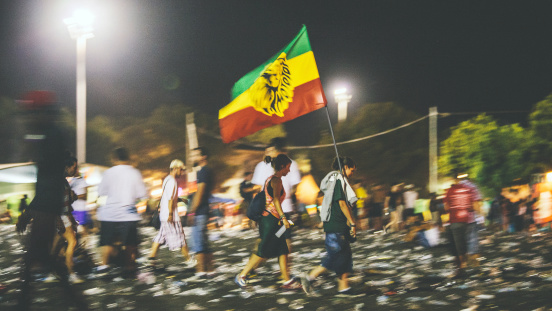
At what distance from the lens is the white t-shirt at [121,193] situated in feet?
26.0

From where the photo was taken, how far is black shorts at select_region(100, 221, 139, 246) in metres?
7.92

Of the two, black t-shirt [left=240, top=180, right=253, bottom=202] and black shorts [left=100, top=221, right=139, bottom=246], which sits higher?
black t-shirt [left=240, top=180, right=253, bottom=202]

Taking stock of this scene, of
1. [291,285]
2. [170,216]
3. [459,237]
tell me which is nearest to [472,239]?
[459,237]

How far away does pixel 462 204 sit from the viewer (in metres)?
8.88

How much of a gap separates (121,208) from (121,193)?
229 millimetres

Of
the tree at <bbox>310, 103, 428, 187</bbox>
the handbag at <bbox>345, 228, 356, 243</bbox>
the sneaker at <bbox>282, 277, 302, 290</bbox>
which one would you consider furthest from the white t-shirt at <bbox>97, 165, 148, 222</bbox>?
the tree at <bbox>310, 103, 428, 187</bbox>

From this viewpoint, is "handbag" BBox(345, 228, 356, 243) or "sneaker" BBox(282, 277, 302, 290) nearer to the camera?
"handbag" BBox(345, 228, 356, 243)

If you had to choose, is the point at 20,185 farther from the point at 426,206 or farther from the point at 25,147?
the point at 25,147

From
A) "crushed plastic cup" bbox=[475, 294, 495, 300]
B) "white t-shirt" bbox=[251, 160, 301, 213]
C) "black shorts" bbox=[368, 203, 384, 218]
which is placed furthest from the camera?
"black shorts" bbox=[368, 203, 384, 218]

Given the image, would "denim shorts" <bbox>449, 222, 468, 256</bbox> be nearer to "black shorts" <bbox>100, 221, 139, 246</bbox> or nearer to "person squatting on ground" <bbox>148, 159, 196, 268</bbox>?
"person squatting on ground" <bbox>148, 159, 196, 268</bbox>

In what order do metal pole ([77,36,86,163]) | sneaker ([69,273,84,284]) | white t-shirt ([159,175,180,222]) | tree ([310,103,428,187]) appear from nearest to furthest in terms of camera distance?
sneaker ([69,273,84,284])
white t-shirt ([159,175,180,222])
metal pole ([77,36,86,163])
tree ([310,103,428,187])

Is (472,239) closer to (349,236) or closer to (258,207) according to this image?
(349,236)

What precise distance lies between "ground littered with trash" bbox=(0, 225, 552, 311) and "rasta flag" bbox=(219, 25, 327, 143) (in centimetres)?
213

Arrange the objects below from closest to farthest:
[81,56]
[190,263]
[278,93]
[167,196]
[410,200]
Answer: [278,93]
[167,196]
[190,263]
[410,200]
[81,56]
